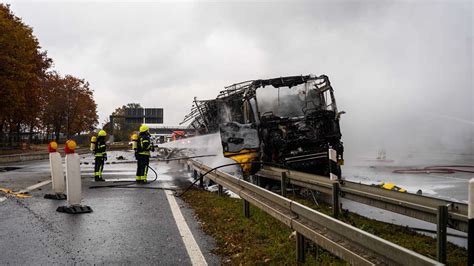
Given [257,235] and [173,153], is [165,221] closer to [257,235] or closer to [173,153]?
[257,235]

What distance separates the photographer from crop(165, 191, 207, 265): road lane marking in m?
4.45

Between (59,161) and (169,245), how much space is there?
4.78 meters

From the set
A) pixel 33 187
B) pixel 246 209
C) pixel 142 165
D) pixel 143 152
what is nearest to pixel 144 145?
pixel 143 152

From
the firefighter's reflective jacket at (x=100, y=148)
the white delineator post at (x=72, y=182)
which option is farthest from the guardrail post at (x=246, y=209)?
the firefighter's reflective jacket at (x=100, y=148)

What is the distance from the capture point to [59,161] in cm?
877

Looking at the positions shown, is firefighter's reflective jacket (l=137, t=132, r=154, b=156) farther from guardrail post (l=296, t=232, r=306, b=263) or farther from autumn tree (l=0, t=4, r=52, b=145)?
autumn tree (l=0, t=4, r=52, b=145)

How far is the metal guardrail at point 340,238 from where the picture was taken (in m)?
2.57

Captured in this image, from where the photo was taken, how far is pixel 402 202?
495 centimetres

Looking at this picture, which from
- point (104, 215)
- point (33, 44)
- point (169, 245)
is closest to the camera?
point (169, 245)

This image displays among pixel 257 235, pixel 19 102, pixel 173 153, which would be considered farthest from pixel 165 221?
pixel 19 102

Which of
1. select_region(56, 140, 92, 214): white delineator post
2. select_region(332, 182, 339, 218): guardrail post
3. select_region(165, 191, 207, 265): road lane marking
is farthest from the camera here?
select_region(56, 140, 92, 214): white delineator post

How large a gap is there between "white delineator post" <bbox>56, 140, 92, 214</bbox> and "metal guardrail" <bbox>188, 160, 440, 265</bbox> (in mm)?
3522

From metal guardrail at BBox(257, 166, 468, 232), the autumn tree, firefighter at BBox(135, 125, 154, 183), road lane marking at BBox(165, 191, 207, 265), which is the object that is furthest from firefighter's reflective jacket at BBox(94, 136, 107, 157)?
the autumn tree

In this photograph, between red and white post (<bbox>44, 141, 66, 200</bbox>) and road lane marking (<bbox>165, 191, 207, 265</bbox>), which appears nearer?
road lane marking (<bbox>165, 191, 207, 265</bbox>)
